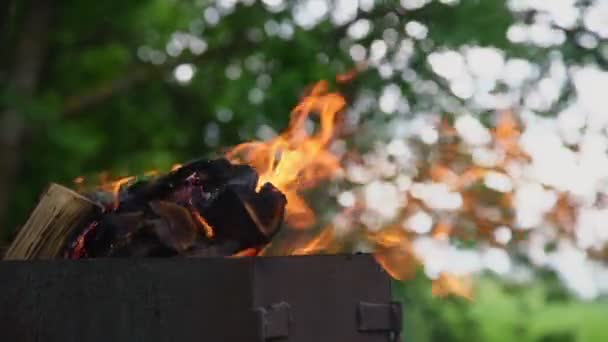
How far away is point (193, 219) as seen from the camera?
3.01 m

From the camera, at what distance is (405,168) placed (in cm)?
591

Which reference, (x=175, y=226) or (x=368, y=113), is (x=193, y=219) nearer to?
(x=175, y=226)

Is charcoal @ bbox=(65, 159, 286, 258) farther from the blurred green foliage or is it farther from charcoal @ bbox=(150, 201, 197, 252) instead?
the blurred green foliage

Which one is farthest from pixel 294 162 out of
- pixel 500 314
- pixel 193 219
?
pixel 500 314

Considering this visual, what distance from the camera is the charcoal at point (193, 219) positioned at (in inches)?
116

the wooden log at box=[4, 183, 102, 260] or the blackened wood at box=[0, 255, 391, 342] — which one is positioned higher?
the wooden log at box=[4, 183, 102, 260]

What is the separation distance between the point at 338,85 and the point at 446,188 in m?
1.13

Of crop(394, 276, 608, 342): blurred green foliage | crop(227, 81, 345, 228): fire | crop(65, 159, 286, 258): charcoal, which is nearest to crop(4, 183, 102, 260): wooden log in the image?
crop(65, 159, 286, 258): charcoal

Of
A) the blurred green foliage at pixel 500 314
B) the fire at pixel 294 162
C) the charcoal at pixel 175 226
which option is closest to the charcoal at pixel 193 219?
the charcoal at pixel 175 226

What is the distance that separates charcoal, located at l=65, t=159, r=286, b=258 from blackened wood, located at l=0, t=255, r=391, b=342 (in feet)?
0.64

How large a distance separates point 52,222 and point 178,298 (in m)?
0.55

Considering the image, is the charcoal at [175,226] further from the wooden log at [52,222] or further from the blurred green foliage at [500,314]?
the blurred green foliage at [500,314]

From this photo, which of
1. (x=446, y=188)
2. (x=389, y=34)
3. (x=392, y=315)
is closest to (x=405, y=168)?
(x=446, y=188)

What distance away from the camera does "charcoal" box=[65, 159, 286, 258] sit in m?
2.96
